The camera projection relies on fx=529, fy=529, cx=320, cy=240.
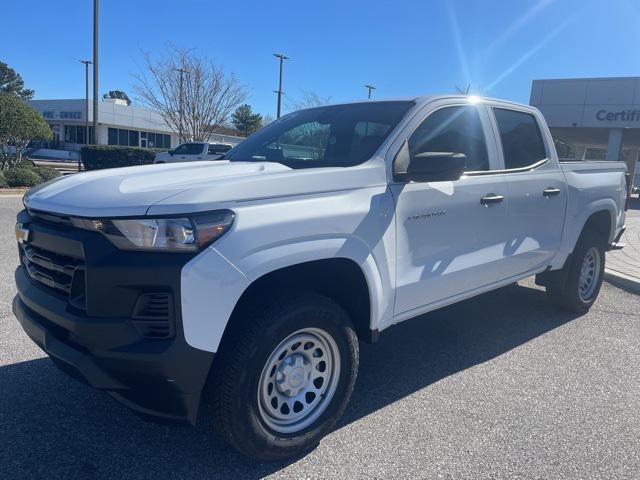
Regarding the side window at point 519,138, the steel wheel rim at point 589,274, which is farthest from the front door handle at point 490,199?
the steel wheel rim at point 589,274

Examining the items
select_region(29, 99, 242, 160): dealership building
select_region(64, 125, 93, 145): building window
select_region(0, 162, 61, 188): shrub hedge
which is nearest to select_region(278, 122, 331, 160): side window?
select_region(0, 162, 61, 188): shrub hedge

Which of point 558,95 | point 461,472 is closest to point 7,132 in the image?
point 461,472

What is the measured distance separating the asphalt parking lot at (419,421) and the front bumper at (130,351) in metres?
0.53

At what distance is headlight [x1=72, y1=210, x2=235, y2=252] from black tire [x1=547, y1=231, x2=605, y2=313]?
4187mm

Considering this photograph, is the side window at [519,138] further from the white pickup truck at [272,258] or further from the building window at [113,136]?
the building window at [113,136]

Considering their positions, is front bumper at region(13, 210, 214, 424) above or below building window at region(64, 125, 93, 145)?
below

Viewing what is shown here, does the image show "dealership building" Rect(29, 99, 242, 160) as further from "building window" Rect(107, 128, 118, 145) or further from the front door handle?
the front door handle

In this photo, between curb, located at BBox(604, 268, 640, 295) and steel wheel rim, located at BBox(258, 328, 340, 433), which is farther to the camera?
curb, located at BBox(604, 268, 640, 295)

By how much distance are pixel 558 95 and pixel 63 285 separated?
2932cm

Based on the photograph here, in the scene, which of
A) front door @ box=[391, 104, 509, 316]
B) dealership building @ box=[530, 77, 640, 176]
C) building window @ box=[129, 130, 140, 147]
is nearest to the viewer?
front door @ box=[391, 104, 509, 316]

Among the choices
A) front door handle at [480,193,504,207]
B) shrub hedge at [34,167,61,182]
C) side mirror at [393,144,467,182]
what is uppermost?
side mirror at [393,144,467,182]

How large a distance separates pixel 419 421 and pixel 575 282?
2.93 metres

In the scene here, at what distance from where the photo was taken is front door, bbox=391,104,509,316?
324 cm

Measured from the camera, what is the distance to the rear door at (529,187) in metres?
4.20
